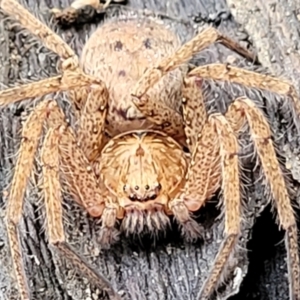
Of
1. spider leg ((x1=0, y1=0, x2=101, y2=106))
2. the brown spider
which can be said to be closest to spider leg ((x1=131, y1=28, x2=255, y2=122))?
the brown spider

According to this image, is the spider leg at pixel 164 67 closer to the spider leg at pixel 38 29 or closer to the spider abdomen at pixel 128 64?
the spider abdomen at pixel 128 64

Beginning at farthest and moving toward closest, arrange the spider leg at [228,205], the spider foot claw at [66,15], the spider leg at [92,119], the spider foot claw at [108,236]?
the spider foot claw at [66,15] < the spider leg at [92,119] < the spider foot claw at [108,236] < the spider leg at [228,205]

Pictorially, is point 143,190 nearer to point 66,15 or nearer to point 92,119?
point 92,119

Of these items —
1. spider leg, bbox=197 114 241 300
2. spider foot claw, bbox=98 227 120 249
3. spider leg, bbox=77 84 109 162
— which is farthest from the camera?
spider leg, bbox=77 84 109 162

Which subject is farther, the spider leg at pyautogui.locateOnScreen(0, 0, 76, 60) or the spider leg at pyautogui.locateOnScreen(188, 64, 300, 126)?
the spider leg at pyautogui.locateOnScreen(0, 0, 76, 60)

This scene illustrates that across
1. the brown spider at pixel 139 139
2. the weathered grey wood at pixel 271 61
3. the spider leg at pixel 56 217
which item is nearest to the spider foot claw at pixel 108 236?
the brown spider at pixel 139 139

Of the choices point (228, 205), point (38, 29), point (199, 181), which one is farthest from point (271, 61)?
point (38, 29)

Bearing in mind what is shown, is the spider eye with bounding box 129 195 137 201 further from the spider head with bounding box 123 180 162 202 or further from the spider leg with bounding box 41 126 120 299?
the spider leg with bounding box 41 126 120 299

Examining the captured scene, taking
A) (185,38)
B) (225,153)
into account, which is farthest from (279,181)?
(185,38)
